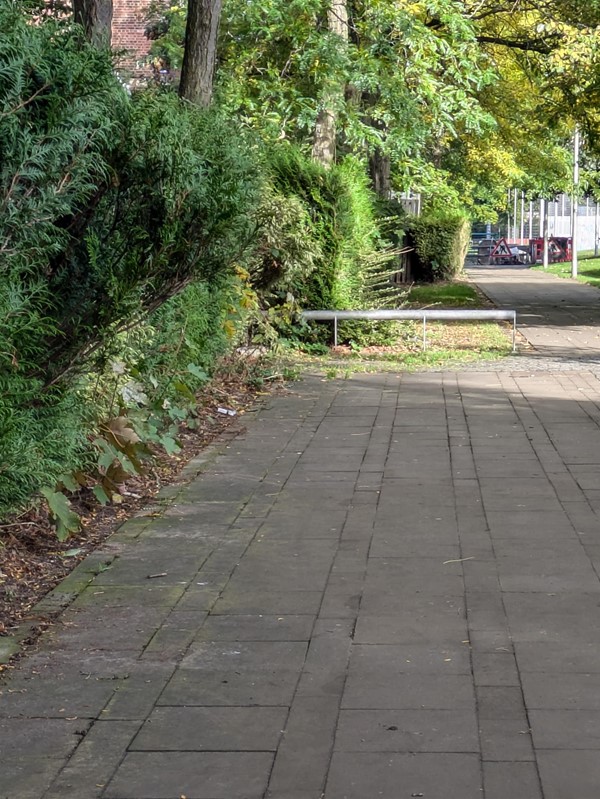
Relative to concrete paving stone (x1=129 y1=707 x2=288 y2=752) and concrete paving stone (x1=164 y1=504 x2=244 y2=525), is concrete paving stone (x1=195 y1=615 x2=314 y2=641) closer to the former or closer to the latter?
concrete paving stone (x1=129 y1=707 x2=288 y2=752)

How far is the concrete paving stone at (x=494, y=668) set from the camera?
4.54 m

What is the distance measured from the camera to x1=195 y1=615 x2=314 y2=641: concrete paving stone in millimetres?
5086

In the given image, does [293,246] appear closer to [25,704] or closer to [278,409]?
[278,409]

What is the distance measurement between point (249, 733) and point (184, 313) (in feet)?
19.6

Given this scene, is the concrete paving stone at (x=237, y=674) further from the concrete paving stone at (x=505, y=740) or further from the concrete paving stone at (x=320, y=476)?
the concrete paving stone at (x=320, y=476)

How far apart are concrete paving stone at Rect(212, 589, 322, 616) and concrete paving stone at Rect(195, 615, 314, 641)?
0.25 ft

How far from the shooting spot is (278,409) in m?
12.0

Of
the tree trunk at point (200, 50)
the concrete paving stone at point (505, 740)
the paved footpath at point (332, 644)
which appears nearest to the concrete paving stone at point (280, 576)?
the paved footpath at point (332, 644)

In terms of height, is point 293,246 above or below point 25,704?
above

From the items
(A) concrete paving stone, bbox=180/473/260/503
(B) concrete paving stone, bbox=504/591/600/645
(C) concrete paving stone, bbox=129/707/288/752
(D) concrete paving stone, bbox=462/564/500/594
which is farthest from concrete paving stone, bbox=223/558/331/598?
(A) concrete paving stone, bbox=180/473/260/503

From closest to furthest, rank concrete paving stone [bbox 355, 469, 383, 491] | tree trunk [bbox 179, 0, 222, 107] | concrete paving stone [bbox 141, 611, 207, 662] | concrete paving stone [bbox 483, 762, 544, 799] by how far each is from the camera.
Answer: concrete paving stone [bbox 483, 762, 544, 799]
concrete paving stone [bbox 141, 611, 207, 662]
concrete paving stone [bbox 355, 469, 383, 491]
tree trunk [bbox 179, 0, 222, 107]

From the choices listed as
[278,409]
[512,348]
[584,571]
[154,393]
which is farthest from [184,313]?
[512,348]

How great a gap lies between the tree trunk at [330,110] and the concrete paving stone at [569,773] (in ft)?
54.1

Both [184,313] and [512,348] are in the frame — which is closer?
[184,313]
